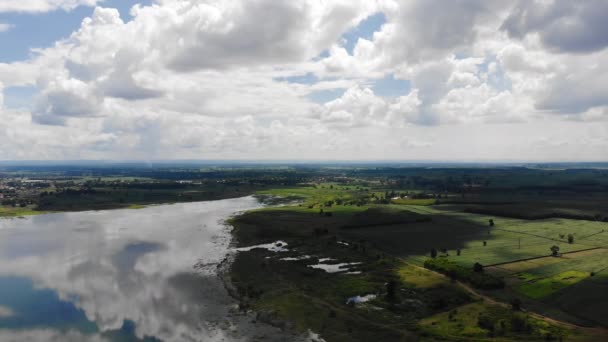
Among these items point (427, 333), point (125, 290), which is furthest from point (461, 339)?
point (125, 290)

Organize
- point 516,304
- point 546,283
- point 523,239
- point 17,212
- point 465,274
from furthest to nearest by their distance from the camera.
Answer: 1. point 17,212
2. point 523,239
3. point 465,274
4. point 546,283
5. point 516,304

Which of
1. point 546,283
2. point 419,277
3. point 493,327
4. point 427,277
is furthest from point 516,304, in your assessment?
point 419,277

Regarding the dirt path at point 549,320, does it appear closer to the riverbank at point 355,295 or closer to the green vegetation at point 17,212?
the riverbank at point 355,295

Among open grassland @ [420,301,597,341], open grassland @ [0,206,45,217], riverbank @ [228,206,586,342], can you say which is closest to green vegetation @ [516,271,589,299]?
riverbank @ [228,206,586,342]

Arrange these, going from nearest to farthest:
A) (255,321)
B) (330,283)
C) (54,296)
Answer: (255,321), (54,296), (330,283)

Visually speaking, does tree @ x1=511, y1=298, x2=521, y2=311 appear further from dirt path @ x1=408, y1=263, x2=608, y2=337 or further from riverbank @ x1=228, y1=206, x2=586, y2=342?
riverbank @ x1=228, y1=206, x2=586, y2=342

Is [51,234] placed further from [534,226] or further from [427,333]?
[534,226]

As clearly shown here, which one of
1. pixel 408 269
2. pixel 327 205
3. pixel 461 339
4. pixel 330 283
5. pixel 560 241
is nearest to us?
pixel 461 339

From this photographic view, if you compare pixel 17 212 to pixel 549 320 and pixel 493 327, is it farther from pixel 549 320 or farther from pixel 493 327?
pixel 549 320
